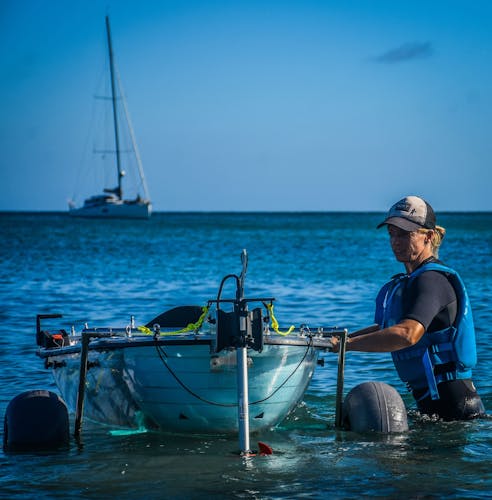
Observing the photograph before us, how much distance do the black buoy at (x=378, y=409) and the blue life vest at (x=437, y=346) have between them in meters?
0.41

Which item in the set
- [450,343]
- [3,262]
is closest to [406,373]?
[450,343]

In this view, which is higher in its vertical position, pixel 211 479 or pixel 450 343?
pixel 450 343

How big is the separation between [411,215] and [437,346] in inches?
39.0

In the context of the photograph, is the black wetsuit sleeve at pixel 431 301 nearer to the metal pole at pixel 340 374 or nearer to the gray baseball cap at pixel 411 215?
the gray baseball cap at pixel 411 215

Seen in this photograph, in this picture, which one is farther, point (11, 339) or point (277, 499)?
point (11, 339)

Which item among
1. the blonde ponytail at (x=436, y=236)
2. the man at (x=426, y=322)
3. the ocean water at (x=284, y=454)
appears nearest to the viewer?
the ocean water at (x=284, y=454)

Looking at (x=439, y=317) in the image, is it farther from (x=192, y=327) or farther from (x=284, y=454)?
(x=192, y=327)

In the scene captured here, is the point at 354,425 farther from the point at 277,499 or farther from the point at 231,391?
the point at 277,499

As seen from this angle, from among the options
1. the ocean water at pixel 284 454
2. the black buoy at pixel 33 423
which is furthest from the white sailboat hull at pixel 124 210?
the black buoy at pixel 33 423

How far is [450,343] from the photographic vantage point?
7258 mm

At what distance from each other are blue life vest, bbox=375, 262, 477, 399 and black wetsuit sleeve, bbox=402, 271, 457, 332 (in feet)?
0.18

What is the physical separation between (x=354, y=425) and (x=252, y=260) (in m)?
32.9

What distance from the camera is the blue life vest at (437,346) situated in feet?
23.6

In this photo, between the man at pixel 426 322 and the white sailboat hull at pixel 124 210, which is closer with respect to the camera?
the man at pixel 426 322
